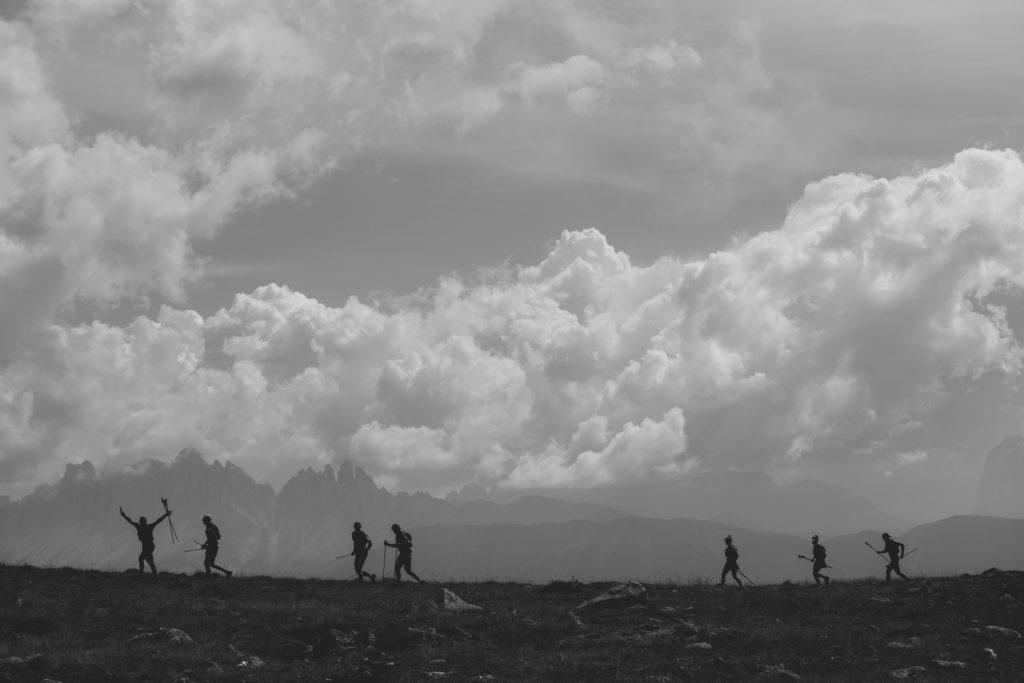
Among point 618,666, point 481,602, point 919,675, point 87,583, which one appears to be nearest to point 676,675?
point 618,666

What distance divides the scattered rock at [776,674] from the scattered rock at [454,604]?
1175 centimetres

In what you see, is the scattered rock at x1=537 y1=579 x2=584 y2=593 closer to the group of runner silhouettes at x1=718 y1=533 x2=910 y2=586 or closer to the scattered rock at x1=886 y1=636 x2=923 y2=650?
the group of runner silhouettes at x1=718 y1=533 x2=910 y2=586

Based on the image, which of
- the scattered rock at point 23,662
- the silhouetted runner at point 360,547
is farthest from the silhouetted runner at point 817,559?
the scattered rock at point 23,662

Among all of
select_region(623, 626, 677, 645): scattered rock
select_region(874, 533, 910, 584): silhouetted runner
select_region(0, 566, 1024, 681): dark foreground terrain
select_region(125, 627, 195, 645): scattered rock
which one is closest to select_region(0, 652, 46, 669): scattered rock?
select_region(0, 566, 1024, 681): dark foreground terrain

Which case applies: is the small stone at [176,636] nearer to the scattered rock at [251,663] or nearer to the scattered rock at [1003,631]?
the scattered rock at [251,663]

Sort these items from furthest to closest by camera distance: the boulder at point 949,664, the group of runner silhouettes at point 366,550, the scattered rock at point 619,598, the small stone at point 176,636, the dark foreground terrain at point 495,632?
the group of runner silhouettes at point 366,550 < the scattered rock at point 619,598 < the small stone at point 176,636 < the dark foreground terrain at point 495,632 < the boulder at point 949,664

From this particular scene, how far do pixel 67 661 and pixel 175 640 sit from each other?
3381mm

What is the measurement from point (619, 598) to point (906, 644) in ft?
34.8

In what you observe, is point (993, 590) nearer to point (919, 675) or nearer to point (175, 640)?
point (919, 675)

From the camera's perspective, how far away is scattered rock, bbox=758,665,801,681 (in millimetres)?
27562

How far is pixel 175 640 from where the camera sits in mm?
31250

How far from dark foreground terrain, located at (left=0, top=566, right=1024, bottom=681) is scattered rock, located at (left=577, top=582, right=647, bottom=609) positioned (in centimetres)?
61

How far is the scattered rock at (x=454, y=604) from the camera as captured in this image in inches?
1442

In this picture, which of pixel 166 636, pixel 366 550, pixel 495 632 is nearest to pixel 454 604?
pixel 495 632
